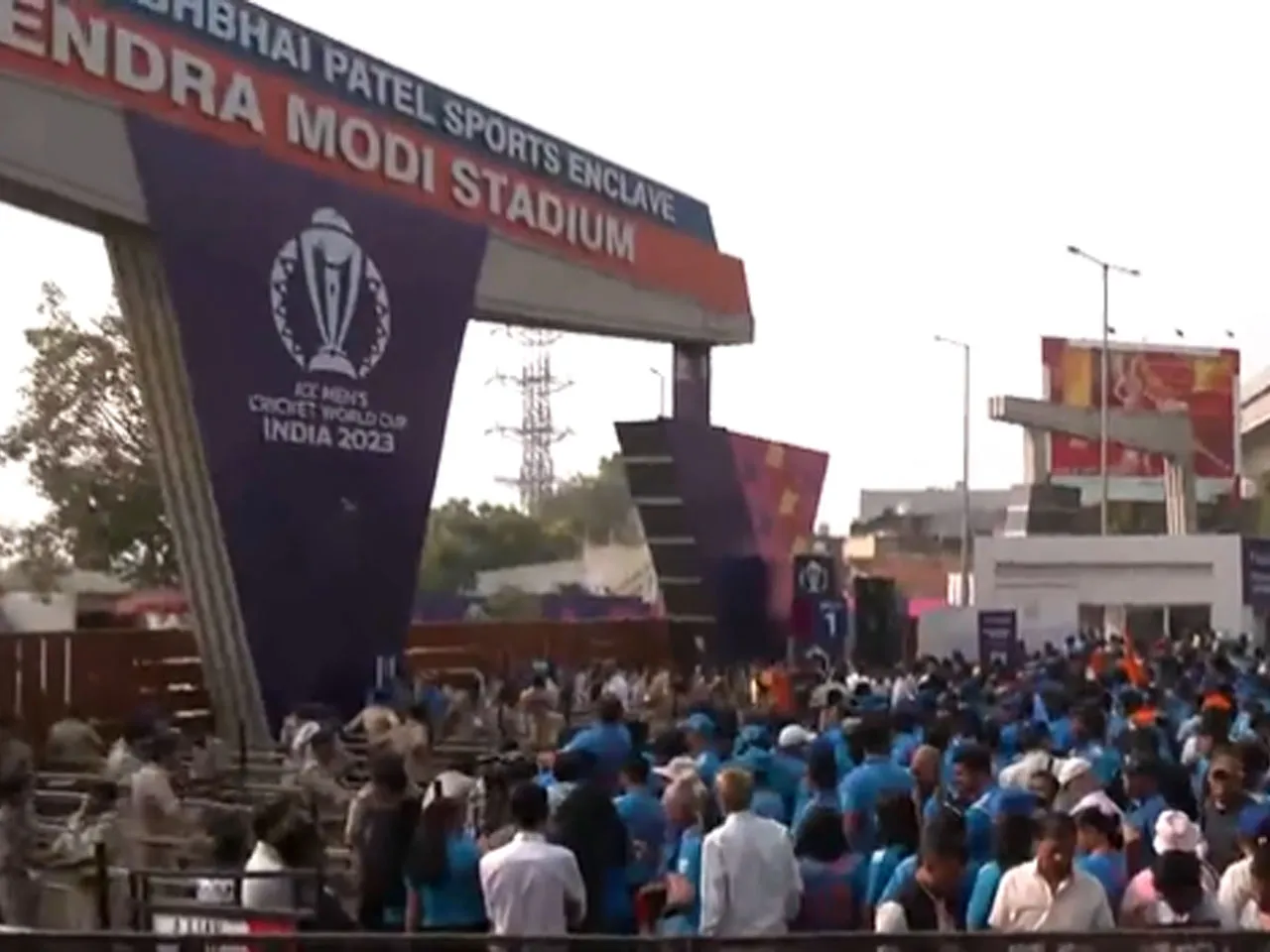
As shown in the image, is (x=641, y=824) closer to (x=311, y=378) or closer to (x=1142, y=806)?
(x=1142, y=806)

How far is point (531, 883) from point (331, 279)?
51.7 ft

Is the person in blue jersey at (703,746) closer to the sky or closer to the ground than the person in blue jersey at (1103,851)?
closer to the sky

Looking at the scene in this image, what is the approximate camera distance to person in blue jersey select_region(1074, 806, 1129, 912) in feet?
27.0

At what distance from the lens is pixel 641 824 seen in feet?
32.7

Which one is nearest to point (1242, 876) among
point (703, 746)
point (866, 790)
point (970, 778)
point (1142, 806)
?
point (1142, 806)

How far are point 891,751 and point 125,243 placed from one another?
12200 mm

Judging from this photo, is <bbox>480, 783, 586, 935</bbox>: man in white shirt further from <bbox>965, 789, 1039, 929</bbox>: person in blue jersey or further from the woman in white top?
<bbox>965, 789, 1039, 929</bbox>: person in blue jersey

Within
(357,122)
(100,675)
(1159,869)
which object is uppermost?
(357,122)

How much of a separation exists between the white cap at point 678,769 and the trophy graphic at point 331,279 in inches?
478

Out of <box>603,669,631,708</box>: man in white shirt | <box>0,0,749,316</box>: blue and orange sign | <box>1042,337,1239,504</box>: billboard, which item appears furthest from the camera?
<box>1042,337,1239,504</box>: billboard

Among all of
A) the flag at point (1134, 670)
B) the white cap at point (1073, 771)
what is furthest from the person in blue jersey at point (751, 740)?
the flag at point (1134, 670)

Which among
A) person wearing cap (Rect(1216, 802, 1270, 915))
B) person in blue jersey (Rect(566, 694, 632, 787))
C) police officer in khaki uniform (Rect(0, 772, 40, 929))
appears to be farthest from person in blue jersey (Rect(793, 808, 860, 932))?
police officer in khaki uniform (Rect(0, 772, 40, 929))

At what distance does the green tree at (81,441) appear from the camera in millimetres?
43594

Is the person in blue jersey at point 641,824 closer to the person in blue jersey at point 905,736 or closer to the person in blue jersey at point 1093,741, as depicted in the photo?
the person in blue jersey at point 905,736
